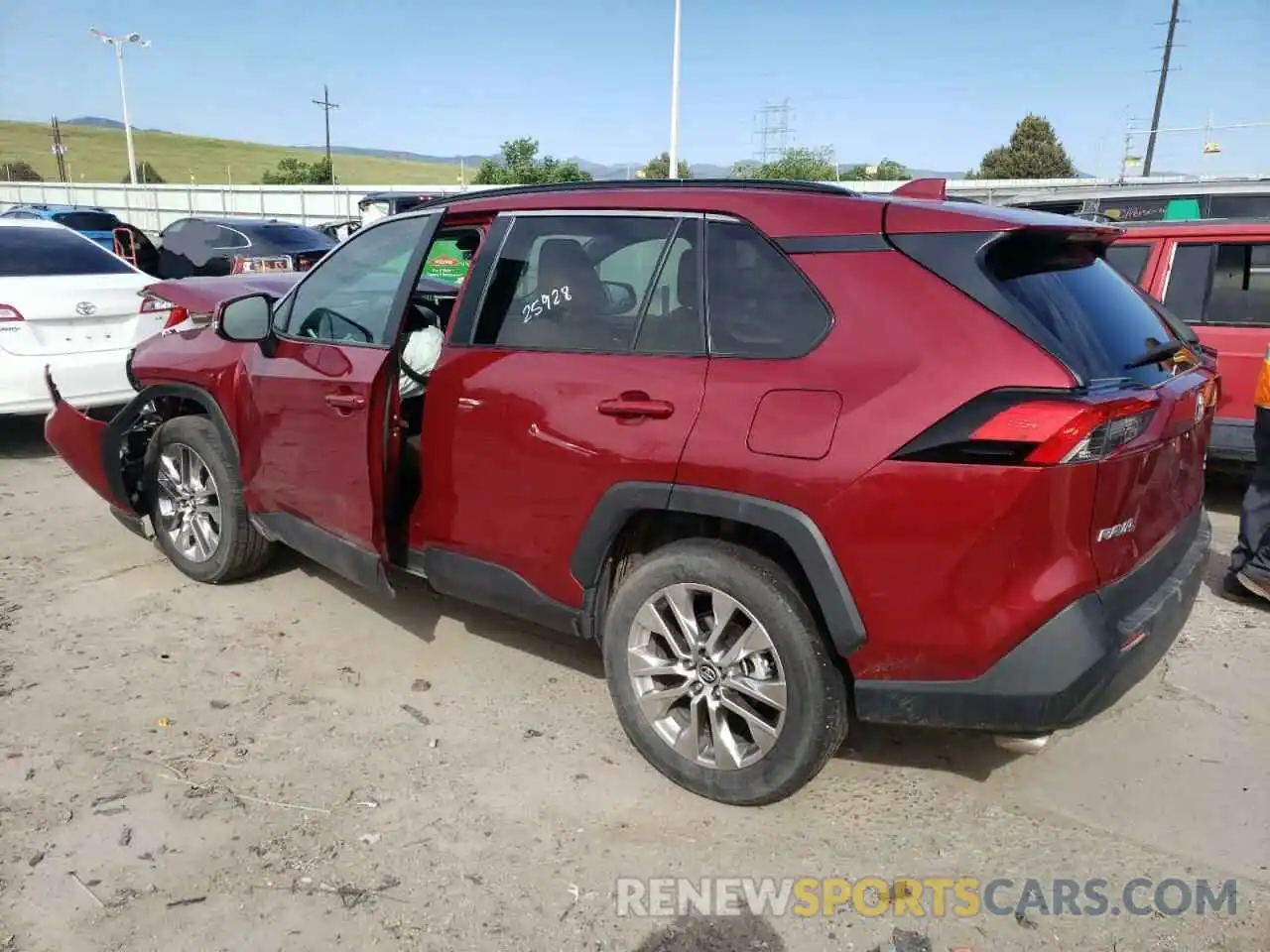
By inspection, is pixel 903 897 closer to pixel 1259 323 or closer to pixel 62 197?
pixel 1259 323

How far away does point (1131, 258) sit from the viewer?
6.01 metres

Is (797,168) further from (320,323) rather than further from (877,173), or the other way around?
(320,323)

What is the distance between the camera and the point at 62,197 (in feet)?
132

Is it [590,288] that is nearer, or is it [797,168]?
[590,288]

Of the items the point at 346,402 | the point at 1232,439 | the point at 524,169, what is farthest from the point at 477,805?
the point at 524,169

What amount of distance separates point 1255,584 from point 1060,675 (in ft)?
9.29

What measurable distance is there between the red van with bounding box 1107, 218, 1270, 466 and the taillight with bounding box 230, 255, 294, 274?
11.1 m

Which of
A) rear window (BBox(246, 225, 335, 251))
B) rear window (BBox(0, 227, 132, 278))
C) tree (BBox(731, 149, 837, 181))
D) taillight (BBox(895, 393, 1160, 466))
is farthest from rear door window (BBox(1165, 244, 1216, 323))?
tree (BBox(731, 149, 837, 181))

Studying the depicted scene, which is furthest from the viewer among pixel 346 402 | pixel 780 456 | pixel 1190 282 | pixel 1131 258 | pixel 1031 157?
pixel 1031 157

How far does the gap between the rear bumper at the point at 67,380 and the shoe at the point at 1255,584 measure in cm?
674

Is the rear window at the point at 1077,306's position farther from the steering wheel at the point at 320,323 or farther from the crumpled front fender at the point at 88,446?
the crumpled front fender at the point at 88,446

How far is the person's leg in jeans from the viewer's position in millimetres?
4348

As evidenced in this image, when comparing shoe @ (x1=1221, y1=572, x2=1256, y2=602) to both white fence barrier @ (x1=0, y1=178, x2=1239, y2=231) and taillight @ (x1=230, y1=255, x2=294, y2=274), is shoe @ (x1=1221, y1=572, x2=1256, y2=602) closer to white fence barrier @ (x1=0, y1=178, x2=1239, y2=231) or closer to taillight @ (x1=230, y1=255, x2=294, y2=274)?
taillight @ (x1=230, y1=255, x2=294, y2=274)

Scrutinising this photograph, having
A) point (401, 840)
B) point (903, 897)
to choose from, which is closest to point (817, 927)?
point (903, 897)
